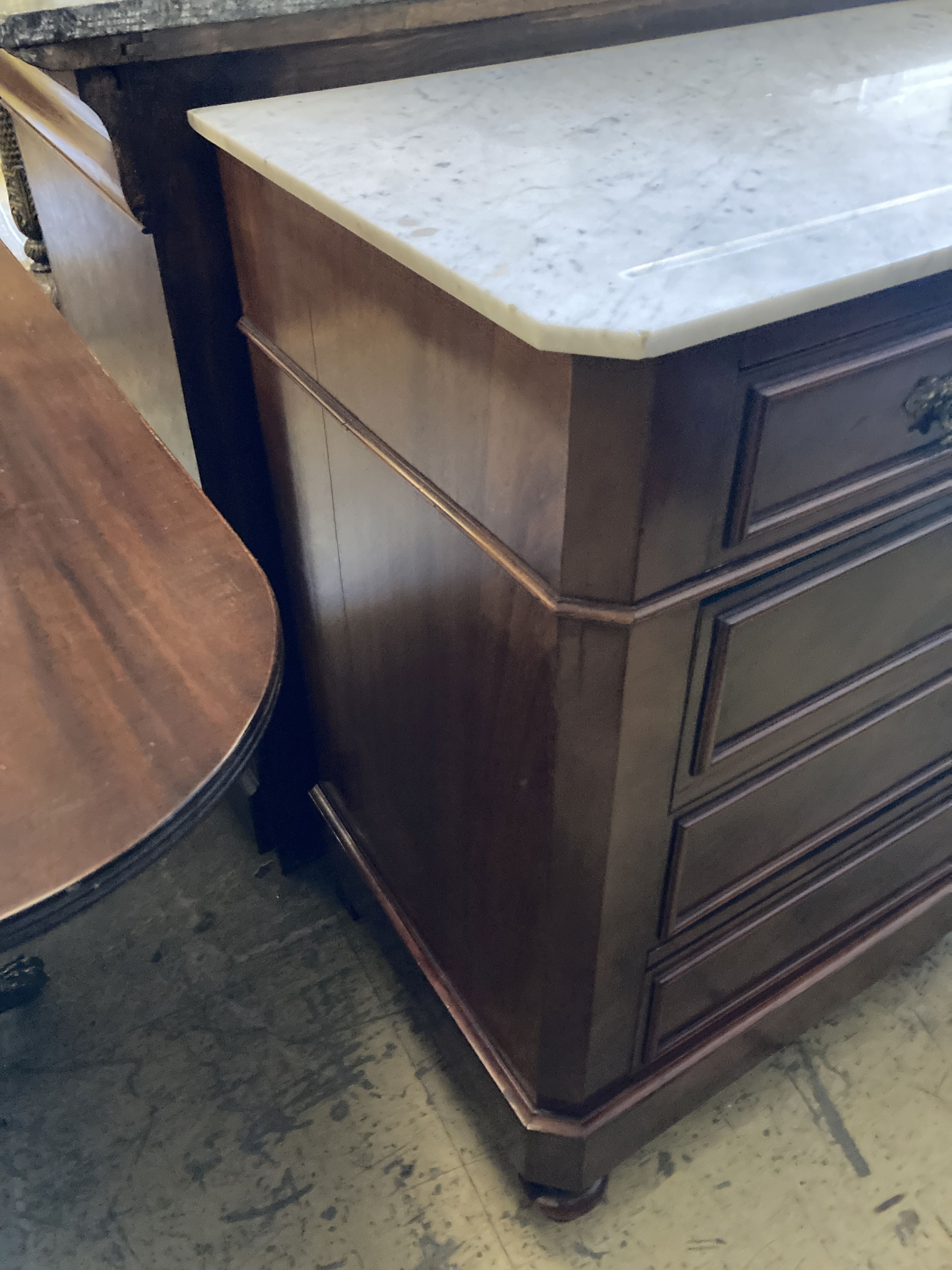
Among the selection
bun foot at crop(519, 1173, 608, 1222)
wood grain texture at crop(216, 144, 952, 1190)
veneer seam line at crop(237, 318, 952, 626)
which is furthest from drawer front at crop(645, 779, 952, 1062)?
veneer seam line at crop(237, 318, 952, 626)

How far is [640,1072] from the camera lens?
3.11 ft

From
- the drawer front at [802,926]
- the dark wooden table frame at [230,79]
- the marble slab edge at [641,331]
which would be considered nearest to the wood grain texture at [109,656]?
the dark wooden table frame at [230,79]

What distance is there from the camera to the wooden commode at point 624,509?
55cm

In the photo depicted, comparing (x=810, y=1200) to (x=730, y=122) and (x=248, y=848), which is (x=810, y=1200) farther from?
(x=730, y=122)

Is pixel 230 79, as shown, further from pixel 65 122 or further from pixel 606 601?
pixel 606 601

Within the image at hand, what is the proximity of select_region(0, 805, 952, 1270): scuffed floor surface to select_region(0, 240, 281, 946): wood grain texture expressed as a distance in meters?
0.61

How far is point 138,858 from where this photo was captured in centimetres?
50

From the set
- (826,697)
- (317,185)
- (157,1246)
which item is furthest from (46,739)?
(157,1246)

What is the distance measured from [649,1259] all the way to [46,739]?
2.77 feet

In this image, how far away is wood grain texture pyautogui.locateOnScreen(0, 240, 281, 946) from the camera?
0.50 m

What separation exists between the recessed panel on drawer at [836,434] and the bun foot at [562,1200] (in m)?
0.73

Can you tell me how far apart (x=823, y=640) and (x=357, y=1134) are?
77cm

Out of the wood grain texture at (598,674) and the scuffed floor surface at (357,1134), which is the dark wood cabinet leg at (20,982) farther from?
the wood grain texture at (598,674)

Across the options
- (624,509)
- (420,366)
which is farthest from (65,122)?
(624,509)
